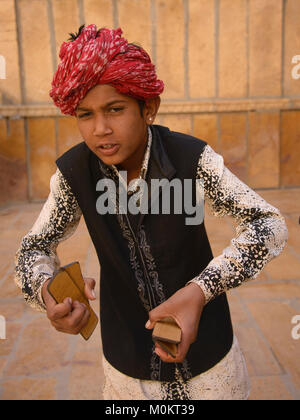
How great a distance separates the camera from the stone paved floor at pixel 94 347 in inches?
87.4

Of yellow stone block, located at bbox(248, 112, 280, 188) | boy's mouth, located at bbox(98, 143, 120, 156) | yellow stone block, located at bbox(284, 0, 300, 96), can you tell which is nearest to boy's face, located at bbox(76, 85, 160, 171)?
boy's mouth, located at bbox(98, 143, 120, 156)

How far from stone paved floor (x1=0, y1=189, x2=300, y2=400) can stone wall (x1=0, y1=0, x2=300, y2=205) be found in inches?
105

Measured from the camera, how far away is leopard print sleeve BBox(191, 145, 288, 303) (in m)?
1.00

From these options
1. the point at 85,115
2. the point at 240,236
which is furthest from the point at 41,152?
the point at 240,236

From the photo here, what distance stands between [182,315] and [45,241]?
0.52 metres

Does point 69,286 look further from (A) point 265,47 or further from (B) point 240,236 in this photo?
(A) point 265,47

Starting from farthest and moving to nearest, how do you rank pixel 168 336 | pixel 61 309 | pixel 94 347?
pixel 94 347 → pixel 61 309 → pixel 168 336

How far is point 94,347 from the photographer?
263 cm

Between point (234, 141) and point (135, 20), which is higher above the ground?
point (135, 20)

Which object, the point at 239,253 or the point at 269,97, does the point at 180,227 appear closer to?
the point at 239,253

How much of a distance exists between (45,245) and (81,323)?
0.99 feet

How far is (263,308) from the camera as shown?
301cm

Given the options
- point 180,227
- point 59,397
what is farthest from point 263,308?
point 180,227
